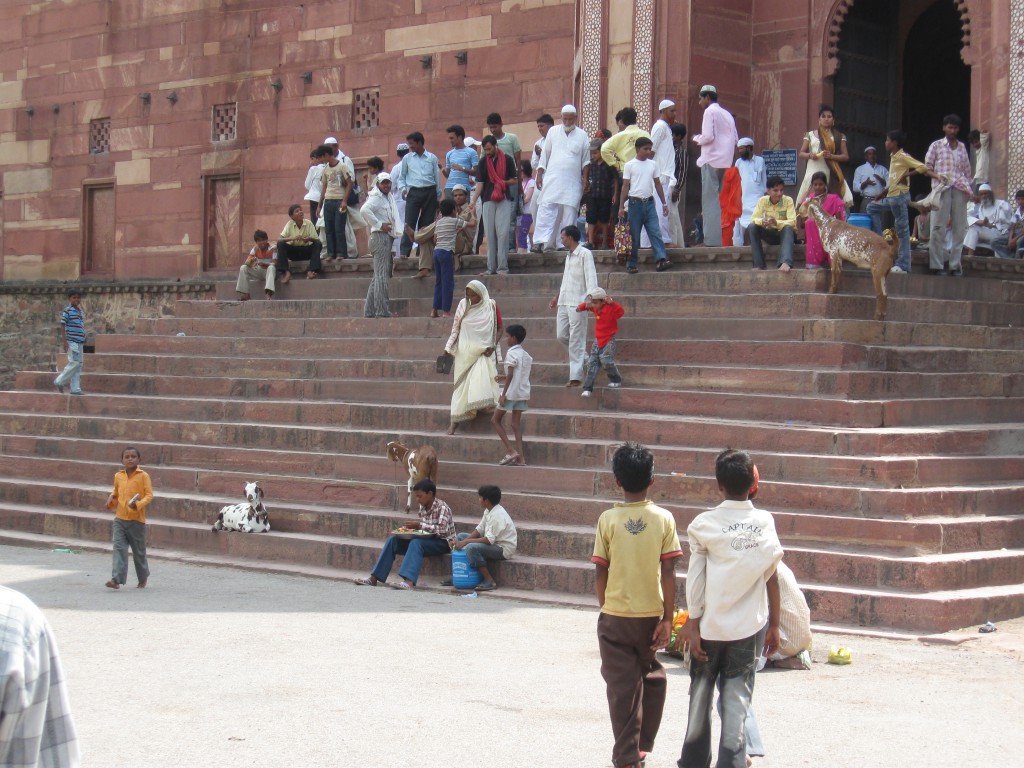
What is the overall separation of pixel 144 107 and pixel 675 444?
15428 mm

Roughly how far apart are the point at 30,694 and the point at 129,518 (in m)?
7.48

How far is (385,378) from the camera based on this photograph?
13180 mm

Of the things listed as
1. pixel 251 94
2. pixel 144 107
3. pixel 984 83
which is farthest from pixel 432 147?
pixel 984 83

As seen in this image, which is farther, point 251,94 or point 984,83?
point 251,94

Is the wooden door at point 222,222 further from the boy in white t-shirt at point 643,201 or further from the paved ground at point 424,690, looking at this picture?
the paved ground at point 424,690

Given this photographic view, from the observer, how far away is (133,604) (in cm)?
930

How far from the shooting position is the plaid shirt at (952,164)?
13078mm

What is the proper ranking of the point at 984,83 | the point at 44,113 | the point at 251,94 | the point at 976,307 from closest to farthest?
the point at 976,307 → the point at 984,83 → the point at 251,94 → the point at 44,113

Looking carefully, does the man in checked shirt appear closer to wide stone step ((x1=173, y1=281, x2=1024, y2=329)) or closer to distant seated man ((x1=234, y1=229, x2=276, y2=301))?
wide stone step ((x1=173, y1=281, x2=1024, y2=329))

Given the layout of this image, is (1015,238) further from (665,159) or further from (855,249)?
(665,159)

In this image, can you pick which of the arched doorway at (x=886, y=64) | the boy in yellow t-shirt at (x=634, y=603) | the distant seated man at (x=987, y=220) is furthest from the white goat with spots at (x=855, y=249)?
the boy in yellow t-shirt at (x=634, y=603)

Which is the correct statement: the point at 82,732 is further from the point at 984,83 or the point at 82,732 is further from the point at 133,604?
the point at 984,83

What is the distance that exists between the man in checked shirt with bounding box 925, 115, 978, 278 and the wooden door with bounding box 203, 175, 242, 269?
12134mm

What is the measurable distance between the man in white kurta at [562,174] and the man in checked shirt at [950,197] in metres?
3.60
